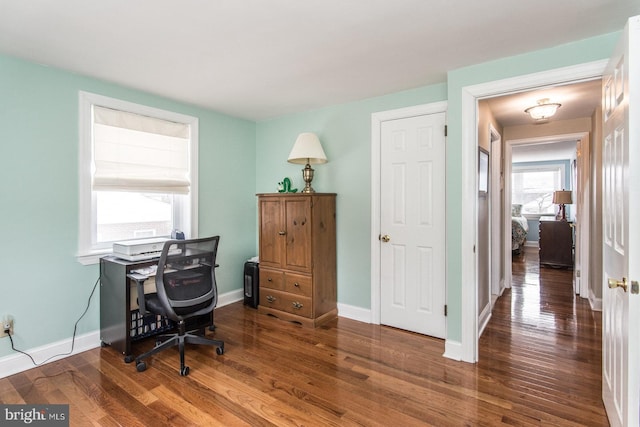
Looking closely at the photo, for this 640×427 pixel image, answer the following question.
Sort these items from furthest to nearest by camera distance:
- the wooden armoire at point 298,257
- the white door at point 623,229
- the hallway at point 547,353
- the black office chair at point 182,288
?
the wooden armoire at point 298,257
the black office chair at point 182,288
the hallway at point 547,353
the white door at point 623,229

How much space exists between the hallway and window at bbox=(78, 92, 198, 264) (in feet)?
10.4

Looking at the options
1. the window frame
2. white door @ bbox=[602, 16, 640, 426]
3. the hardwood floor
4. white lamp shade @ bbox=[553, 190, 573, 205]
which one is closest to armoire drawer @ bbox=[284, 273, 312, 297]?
the hardwood floor

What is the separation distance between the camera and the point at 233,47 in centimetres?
223

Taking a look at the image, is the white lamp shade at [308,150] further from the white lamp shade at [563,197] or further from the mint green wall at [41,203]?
the white lamp shade at [563,197]

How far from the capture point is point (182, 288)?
254 centimetres

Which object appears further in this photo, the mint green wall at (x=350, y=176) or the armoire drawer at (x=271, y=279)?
the armoire drawer at (x=271, y=279)

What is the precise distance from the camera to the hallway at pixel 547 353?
6.63 feet

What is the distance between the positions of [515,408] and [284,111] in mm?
3409

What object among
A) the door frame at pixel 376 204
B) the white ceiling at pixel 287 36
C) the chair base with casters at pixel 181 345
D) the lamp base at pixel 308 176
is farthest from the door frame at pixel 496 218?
the chair base with casters at pixel 181 345

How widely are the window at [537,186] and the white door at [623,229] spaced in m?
7.65

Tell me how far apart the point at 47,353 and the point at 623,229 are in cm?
378

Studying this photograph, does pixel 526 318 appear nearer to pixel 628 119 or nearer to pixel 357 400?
pixel 357 400

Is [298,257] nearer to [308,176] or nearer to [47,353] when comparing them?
[308,176]

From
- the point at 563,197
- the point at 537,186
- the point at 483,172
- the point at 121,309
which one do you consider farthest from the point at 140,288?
the point at 537,186
